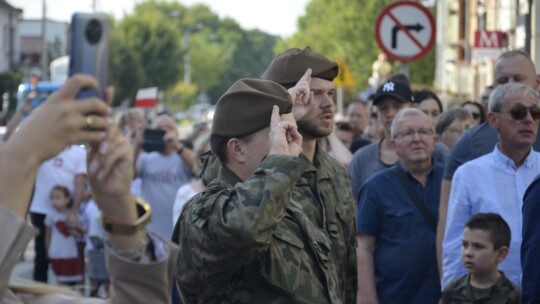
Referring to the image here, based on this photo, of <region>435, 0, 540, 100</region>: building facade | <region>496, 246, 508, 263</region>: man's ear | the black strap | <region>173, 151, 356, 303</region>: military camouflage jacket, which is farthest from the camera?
<region>435, 0, 540, 100</region>: building facade

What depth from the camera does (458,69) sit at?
1796 inches

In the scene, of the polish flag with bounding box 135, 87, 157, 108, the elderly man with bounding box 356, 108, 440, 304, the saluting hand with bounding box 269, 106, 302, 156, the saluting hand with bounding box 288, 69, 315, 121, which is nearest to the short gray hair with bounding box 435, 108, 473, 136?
the elderly man with bounding box 356, 108, 440, 304

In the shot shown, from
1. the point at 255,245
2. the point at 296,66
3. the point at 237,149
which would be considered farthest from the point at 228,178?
the point at 296,66

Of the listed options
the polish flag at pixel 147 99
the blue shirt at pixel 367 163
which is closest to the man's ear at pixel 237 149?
the blue shirt at pixel 367 163

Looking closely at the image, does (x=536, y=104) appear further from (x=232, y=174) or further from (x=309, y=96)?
(x=232, y=174)

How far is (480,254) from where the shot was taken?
7160 mm

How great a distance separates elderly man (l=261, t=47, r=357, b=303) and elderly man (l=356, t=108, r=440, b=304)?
1324 mm

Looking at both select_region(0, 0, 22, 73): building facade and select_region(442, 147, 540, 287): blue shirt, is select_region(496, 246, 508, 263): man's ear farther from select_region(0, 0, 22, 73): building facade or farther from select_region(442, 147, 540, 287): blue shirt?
select_region(0, 0, 22, 73): building facade

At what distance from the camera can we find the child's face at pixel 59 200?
14289mm

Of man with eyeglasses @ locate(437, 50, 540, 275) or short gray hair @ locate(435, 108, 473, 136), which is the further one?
short gray hair @ locate(435, 108, 473, 136)

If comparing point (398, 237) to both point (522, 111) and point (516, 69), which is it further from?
point (516, 69)

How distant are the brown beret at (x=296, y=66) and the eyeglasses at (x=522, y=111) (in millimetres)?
1550

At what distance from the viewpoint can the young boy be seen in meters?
7.07

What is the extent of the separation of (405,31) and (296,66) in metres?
8.21
